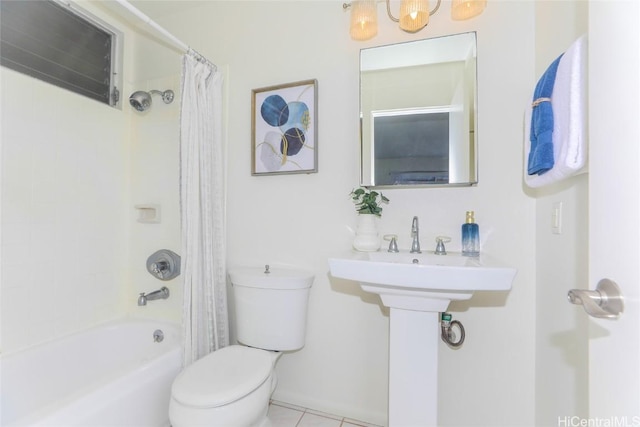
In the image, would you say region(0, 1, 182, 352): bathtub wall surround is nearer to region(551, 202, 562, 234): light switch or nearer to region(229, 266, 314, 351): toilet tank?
region(229, 266, 314, 351): toilet tank

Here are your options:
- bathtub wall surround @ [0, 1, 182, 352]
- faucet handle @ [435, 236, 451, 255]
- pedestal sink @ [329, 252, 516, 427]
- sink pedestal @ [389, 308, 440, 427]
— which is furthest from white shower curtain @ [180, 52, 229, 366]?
faucet handle @ [435, 236, 451, 255]

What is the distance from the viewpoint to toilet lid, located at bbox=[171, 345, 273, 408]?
1.00 m

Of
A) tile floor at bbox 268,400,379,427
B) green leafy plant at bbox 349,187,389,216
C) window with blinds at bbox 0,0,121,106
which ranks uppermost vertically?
window with blinds at bbox 0,0,121,106

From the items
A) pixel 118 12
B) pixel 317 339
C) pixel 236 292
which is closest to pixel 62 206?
pixel 236 292

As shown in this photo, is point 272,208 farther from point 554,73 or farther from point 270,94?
point 554,73

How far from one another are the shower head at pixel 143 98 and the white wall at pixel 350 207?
371 mm

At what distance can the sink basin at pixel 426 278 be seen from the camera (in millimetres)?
920

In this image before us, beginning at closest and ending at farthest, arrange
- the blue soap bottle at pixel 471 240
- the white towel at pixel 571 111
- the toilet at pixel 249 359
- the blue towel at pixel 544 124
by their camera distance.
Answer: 1. the white towel at pixel 571 111
2. the blue towel at pixel 544 124
3. the toilet at pixel 249 359
4. the blue soap bottle at pixel 471 240

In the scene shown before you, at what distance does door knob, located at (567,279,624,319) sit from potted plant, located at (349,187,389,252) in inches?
33.8

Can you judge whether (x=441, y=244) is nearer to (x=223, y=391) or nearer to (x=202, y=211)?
(x=223, y=391)

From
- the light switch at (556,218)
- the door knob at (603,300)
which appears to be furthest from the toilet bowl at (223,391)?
the light switch at (556,218)

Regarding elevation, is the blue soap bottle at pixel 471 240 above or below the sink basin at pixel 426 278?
above

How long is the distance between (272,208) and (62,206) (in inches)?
43.7

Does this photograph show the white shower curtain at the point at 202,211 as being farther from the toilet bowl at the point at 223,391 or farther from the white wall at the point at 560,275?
the white wall at the point at 560,275
